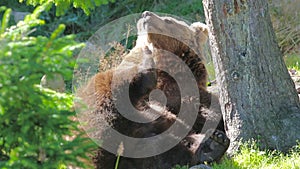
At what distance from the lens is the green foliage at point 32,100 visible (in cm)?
281

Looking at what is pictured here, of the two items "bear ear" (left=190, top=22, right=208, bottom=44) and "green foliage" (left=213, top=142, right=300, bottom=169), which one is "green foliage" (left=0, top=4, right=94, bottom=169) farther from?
"bear ear" (left=190, top=22, right=208, bottom=44)

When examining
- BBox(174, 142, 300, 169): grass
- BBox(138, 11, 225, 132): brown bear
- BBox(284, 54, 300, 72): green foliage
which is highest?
BBox(138, 11, 225, 132): brown bear

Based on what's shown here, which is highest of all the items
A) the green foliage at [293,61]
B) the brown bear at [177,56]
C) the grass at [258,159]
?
the brown bear at [177,56]

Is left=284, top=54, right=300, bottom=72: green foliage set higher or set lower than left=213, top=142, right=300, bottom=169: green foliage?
higher

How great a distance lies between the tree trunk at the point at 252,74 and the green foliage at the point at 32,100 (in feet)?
7.90

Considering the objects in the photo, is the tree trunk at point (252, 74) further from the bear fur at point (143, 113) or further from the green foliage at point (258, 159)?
the bear fur at point (143, 113)

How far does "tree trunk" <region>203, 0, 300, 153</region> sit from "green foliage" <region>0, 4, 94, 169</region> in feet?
7.90

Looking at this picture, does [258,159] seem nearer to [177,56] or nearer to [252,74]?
[252,74]

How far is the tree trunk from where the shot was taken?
5160 mm

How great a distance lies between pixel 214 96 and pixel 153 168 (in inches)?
52.0

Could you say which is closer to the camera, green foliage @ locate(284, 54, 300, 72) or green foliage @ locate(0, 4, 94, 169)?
green foliage @ locate(0, 4, 94, 169)

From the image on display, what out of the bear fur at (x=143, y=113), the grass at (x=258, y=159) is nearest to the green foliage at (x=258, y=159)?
the grass at (x=258, y=159)

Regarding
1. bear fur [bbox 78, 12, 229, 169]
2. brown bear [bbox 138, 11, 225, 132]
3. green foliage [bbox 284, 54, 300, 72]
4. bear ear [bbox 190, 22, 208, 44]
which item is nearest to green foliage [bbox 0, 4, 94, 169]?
bear fur [bbox 78, 12, 229, 169]

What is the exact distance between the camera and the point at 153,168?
199 inches
